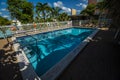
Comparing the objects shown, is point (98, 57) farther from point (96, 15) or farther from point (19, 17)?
point (19, 17)

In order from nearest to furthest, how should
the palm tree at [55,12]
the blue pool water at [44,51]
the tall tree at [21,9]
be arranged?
the blue pool water at [44,51], the tall tree at [21,9], the palm tree at [55,12]

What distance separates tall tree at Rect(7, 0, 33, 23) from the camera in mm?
27827

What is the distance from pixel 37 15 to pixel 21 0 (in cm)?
609

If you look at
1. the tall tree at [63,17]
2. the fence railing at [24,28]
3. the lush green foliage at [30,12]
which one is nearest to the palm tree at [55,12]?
the lush green foliage at [30,12]

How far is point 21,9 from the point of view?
2878cm

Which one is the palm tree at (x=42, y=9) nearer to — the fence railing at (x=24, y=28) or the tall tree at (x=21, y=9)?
the tall tree at (x=21, y=9)

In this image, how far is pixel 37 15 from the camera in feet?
95.1

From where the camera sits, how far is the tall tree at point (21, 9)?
27827mm

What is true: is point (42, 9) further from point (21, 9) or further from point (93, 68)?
point (93, 68)

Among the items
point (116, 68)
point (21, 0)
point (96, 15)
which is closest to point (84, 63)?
point (116, 68)

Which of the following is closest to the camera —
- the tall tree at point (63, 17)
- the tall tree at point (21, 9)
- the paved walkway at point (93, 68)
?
the paved walkway at point (93, 68)

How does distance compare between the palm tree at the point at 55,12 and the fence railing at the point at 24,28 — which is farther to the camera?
the palm tree at the point at 55,12

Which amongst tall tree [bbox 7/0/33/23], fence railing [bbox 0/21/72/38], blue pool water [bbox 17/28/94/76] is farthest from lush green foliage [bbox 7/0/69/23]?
blue pool water [bbox 17/28/94/76]

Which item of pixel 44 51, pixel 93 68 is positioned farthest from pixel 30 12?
pixel 93 68
